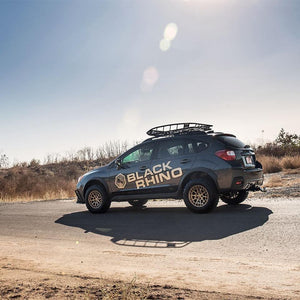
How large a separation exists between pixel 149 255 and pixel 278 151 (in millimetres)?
27098

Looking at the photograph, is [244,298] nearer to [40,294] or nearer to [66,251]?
[40,294]

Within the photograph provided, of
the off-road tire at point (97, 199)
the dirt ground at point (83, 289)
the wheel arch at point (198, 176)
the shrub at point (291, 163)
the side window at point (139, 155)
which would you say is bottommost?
the dirt ground at point (83, 289)

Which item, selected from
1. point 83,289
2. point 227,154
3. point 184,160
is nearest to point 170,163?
point 184,160

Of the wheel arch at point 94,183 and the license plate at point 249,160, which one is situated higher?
the license plate at point 249,160

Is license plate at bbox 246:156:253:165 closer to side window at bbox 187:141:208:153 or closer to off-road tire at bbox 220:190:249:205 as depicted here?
side window at bbox 187:141:208:153

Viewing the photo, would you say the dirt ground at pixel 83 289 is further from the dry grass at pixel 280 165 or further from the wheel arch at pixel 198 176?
the dry grass at pixel 280 165

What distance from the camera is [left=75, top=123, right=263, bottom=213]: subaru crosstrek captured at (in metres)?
8.25

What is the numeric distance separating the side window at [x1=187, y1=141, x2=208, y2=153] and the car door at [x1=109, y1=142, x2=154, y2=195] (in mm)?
1088

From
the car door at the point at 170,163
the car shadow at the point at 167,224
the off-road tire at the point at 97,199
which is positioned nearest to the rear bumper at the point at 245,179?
the car shadow at the point at 167,224

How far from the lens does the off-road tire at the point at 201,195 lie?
817cm

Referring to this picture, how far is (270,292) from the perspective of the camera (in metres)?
3.62

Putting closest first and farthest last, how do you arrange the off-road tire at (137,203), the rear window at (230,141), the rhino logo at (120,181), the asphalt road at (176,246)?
the asphalt road at (176,246) → the rear window at (230,141) → the rhino logo at (120,181) → the off-road tire at (137,203)

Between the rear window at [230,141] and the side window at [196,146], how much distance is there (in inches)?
15.5

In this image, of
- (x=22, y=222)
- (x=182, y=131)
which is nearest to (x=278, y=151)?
(x=182, y=131)
